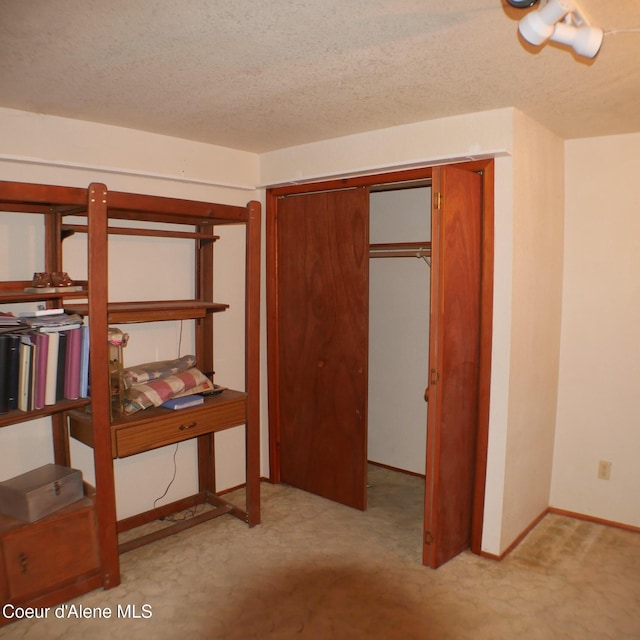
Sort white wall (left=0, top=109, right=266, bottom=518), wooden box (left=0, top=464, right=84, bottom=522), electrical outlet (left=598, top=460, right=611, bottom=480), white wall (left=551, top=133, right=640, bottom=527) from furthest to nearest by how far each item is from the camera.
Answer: electrical outlet (left=598, top=460, right=611, bottom=480)
white wall (left=551, top=133, right=640, bottom=527)
white wall (left=0, top=109, right=266, bottom=518)
wooden box (left=0, top=464, right=84, bottom=522)

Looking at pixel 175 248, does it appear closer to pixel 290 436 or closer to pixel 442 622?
pixel 290 436

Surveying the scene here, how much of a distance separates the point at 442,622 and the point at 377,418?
196 centimetres

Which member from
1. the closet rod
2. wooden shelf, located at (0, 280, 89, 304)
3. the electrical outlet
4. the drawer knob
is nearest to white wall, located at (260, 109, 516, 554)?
the electrical outlet

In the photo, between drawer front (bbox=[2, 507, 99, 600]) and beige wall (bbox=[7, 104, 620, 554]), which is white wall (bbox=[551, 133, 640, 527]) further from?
drawer front (bbox=[2, 507, 99, 600])

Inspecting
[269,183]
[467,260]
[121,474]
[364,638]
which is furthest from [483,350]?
[121,474]

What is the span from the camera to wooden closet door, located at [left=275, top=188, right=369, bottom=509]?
3281 millimetres

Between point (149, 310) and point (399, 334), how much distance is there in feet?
6.54

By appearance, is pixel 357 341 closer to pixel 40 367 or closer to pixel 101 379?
pixel 101 379

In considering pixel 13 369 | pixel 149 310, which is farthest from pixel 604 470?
pixel 13 369

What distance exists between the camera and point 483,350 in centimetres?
283

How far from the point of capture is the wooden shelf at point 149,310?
2574mm

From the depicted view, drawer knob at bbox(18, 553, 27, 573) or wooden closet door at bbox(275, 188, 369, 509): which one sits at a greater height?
wooden closet door at bbox(275, 188, 369, 509)

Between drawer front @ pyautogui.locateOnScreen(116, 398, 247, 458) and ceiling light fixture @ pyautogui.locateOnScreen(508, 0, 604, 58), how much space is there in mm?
2209

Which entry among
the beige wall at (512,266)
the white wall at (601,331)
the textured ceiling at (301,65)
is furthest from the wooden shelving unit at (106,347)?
the white wall at (601,331)
